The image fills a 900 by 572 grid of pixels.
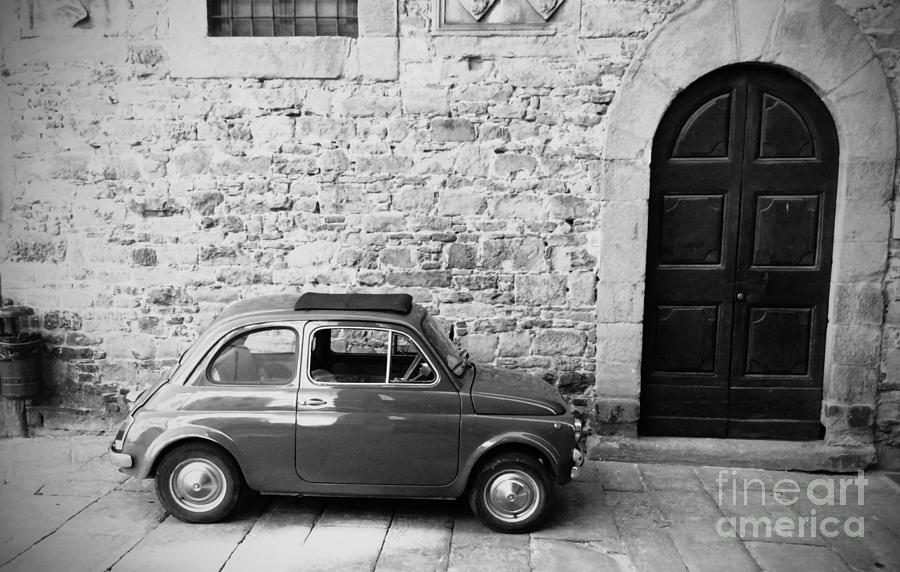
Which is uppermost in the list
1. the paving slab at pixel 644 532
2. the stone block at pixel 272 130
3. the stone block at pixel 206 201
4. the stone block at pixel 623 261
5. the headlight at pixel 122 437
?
the stone block at pixel 272 130

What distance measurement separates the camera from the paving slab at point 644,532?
4.09m

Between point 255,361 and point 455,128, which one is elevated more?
point 455,128

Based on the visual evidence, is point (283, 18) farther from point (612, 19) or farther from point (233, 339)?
point (233, 339)

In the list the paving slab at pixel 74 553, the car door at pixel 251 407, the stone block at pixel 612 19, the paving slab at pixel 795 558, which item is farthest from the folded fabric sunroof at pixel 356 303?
the stone block at pixel 612 19

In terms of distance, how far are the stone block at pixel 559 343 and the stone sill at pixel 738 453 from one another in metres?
0.85

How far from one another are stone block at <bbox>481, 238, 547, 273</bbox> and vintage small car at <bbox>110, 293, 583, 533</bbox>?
1.62 m

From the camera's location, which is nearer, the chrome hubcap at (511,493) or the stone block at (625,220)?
the chrome hubcap at (511,493)

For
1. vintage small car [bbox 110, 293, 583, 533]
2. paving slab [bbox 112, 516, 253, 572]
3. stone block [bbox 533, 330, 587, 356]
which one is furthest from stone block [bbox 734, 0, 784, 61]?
paving slab [bbox 112, 516, 253, 572]

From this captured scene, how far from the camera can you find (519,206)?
5836mm

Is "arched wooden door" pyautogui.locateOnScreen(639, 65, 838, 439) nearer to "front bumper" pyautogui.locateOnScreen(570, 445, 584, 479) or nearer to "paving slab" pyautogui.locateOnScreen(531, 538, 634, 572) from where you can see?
"front bumper" pyautogui.locateOnScreen(570, 445, 584, 479)

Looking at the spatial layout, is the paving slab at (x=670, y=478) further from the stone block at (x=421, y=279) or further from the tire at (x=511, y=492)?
the stone block at (x=421, y=279)

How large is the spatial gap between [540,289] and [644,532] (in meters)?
2.28

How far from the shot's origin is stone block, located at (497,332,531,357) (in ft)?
19.5

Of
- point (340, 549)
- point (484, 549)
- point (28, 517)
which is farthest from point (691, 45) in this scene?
point (28, 517)
